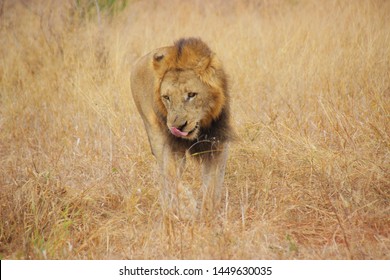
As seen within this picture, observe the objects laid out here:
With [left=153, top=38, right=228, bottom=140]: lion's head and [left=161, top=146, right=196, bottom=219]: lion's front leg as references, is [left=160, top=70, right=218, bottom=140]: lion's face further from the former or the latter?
[left=161, top=146, right=196, bottom=219]: lion's front leg

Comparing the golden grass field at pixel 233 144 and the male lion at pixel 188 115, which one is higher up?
the male lion at pixel 188 115

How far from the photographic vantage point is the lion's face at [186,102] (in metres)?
4.40

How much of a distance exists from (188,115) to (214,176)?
1.97ft

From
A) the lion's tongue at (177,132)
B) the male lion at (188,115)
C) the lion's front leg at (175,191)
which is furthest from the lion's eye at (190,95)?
the lion's front leg at (175,191)

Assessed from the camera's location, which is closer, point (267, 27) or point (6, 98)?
point (6, 98)

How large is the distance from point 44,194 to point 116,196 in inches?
24.0

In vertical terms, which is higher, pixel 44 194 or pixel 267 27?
pixel 44 194

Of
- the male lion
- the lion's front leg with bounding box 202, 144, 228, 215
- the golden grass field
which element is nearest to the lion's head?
the male lion

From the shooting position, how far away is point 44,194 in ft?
15.0

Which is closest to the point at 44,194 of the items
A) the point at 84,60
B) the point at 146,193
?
the point at 146,193

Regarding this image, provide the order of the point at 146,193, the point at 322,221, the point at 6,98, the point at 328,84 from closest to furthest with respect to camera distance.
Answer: the point at 322,221
the point at 146,193
the point at 328,84
the point at 6,98

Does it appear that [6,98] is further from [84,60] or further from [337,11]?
[337,11]

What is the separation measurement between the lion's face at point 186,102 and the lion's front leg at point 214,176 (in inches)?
14.0

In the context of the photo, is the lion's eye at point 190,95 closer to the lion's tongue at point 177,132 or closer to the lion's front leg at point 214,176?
the lion's tongue at point 177,132
